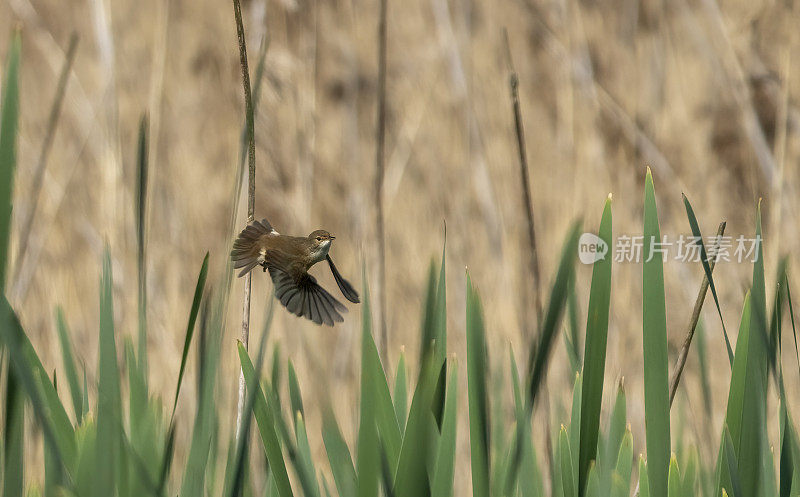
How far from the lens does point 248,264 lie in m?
0.22

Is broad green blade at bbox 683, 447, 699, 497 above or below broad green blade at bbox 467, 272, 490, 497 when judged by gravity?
below

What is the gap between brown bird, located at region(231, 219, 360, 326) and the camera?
0.22 m

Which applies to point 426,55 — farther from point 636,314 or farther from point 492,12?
point 636,314

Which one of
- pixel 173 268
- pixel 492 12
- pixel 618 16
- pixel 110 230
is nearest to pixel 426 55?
pixel 492 12

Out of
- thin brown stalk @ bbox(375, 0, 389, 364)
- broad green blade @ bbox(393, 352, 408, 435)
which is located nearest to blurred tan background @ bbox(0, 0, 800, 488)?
thin brown stalk @ bbox(375, 0, 389, 364)

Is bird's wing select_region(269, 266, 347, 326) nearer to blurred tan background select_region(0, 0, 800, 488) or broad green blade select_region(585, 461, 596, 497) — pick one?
broad green blade select_region(585, 461, 596, 497)

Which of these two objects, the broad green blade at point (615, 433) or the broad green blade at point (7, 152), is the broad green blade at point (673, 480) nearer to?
the broad green blade at point (615, 433)

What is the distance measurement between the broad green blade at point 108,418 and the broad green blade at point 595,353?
0.36 ft

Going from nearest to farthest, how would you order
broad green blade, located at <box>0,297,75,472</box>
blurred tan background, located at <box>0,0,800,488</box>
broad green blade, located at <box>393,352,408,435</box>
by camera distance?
broad green blade, located at <box>0,297,75,472</box>
broad green blade, located at <box>393,352,408,435</box>
blurred tan background, located at <box>0,0,800,488</box>

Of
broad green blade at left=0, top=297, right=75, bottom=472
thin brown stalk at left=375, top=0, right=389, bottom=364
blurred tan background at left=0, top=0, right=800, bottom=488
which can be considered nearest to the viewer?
broad green blade at left=0, top=297, right=75, bottom=472

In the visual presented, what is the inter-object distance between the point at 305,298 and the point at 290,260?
12 millimetres

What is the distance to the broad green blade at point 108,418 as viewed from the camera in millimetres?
178

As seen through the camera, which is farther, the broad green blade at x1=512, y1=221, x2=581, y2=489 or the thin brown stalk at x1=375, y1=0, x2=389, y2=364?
the thin brown stalk at x1=375, y1=0, x2=389, y2=364

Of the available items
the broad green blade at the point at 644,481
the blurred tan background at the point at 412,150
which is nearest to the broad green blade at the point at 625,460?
the broad green blade at the point at 644,481
